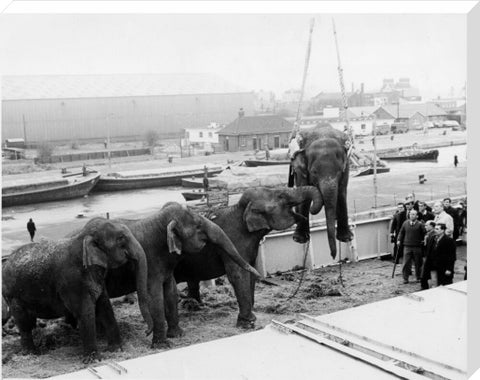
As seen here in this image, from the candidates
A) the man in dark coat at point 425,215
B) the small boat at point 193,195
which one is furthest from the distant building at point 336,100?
the small boat at point 193,195

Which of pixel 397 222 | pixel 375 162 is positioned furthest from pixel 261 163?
pixel 375 162

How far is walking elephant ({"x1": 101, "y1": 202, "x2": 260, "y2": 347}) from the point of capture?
23.3 ft

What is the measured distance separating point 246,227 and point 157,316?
124cm

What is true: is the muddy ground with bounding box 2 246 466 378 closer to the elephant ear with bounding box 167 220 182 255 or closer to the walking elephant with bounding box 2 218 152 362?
the walking elephant with bounding box 2 218 152 362

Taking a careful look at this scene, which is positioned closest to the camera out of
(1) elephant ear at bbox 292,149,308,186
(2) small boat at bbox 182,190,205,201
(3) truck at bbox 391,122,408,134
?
(1) elephant ear at bbox 292,149,308,186

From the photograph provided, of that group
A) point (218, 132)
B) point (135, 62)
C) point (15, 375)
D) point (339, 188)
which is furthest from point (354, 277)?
point (15, 375)

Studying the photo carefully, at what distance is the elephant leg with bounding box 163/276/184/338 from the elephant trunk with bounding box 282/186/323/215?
137 cm

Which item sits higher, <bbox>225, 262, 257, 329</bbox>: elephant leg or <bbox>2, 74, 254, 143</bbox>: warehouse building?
<bbox>2, 74, 254, 143</bbox>: warehouse building

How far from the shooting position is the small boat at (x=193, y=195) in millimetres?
8938

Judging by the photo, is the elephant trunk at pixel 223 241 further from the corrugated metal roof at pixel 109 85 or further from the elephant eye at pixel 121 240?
the corrugated metal roof at pixel 109 85

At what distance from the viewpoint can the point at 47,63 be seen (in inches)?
293

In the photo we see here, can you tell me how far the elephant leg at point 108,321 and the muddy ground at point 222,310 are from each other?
8 cm

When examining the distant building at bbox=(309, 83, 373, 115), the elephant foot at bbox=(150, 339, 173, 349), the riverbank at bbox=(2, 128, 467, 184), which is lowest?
the elephant foot at bbox=(150, 339, 173, 349)

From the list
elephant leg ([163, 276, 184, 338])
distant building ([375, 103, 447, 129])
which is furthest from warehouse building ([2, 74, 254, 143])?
distant building ([375, 103, 447, 129])
